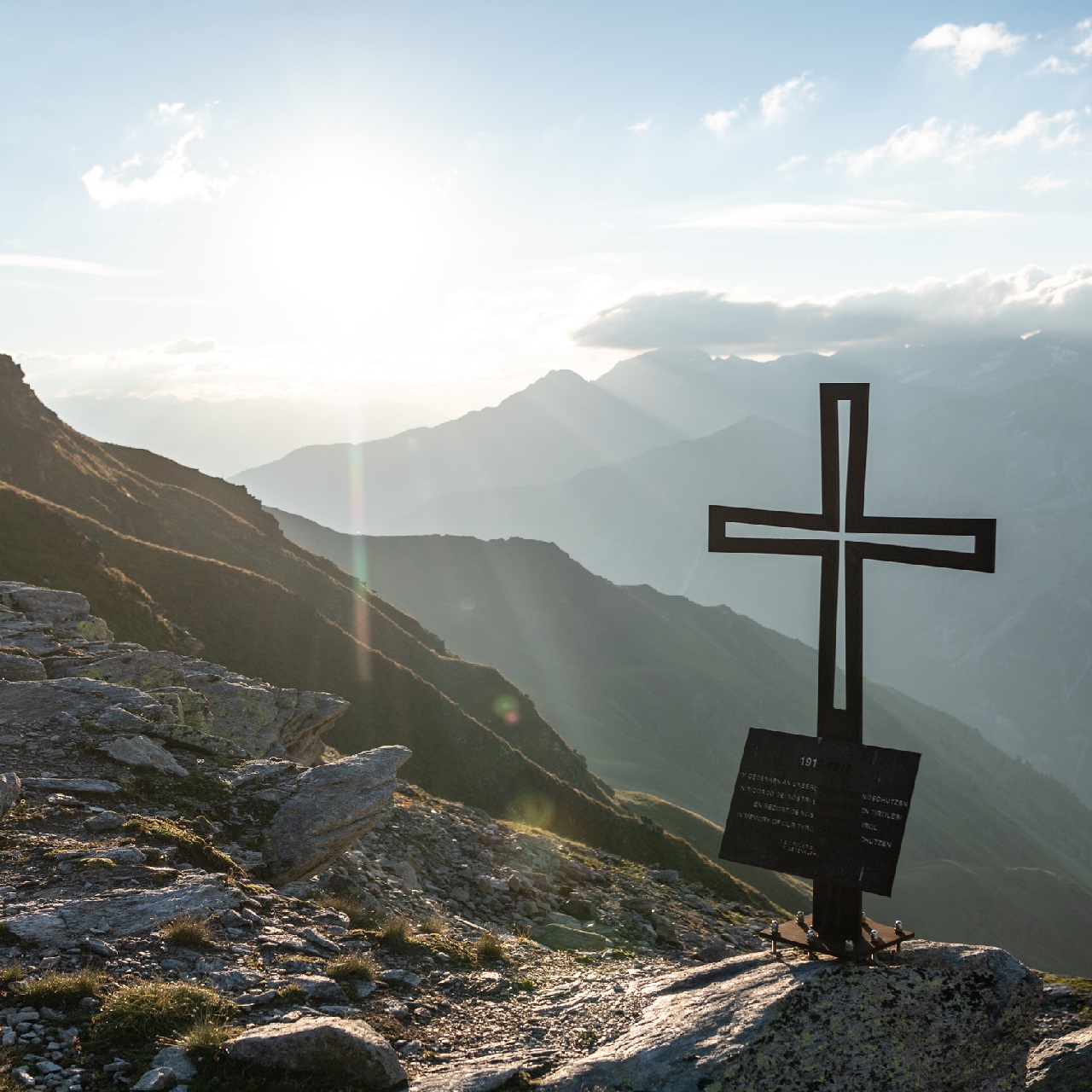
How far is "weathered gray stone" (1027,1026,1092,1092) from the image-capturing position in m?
7.15

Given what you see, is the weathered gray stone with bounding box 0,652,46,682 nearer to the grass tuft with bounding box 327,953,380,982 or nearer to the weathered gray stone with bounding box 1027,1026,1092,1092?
the grass tuft with bounding box 327,953,380,982

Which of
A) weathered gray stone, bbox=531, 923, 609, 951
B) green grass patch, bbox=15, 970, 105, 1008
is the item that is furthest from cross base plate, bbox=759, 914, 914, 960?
green grass patch, bbox=15, 970, 105, 1008

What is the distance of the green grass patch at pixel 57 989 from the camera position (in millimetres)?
7382

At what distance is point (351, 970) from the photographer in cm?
939

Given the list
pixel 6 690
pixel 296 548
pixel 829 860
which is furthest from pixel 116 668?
pixel 296 548

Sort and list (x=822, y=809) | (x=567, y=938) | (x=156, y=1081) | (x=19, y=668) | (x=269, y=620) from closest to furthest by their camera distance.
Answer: (x=156, y=1081), (x=822, y=809), (x=567, y=938), (x=19, y=668), (x=269, y=620)

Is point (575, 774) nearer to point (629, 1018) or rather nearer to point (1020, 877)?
point (629, 1018)

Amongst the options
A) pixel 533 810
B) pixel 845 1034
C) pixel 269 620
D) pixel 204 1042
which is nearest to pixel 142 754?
pixel 204 1042

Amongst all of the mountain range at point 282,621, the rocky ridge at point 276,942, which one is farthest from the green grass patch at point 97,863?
the mountain range at point 282,621

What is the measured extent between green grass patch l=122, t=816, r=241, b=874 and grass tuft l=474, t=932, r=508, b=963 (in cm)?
354

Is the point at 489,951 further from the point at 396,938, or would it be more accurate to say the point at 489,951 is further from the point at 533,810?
the point at 533,810

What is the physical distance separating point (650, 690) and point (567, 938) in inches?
5617

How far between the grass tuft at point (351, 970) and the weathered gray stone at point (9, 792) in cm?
479

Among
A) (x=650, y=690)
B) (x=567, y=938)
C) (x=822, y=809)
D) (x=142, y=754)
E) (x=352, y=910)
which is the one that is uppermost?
(x=822, y=809)
